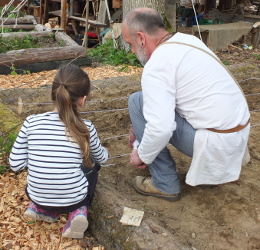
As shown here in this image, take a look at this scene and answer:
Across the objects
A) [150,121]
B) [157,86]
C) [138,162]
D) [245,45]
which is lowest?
[245,45]

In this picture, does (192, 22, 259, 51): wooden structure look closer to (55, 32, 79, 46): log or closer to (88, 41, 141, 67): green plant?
(88, 41, 141, 67): green plant

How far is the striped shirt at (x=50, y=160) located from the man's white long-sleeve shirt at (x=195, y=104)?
18.1 inches

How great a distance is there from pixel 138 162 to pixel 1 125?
5.96 ft

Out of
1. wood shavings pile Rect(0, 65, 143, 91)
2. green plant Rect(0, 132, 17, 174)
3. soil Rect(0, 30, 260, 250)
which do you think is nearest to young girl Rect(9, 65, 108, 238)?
soil Rect(0, 30, 260, 250)

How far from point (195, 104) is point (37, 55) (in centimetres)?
465

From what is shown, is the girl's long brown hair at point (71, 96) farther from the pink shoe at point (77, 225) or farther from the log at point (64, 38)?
the log at point (64, 38)

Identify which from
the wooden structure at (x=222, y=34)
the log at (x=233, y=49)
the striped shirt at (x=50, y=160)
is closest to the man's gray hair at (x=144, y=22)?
the striped shirt at (x=50, y=160)

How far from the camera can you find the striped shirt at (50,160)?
2.06 metres

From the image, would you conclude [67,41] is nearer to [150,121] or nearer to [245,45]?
[245,45]

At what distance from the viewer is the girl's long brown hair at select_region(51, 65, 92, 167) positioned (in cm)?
201

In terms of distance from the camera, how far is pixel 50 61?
6363mm

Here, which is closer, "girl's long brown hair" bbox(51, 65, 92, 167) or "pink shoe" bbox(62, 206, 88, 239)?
"girl's long brown hair" bbox(51, 65, 92, 167)

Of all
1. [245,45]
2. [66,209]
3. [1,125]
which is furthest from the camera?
[245,45]

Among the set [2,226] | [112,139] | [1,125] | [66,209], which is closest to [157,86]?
[66,209]
